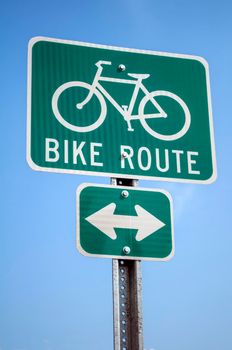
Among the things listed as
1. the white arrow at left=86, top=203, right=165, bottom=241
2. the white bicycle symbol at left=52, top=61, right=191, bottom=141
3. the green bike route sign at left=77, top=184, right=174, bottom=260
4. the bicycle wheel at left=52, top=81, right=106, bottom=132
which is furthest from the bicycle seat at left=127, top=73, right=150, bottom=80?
the white arrow at left=86, top=203, right=165, bottom=241

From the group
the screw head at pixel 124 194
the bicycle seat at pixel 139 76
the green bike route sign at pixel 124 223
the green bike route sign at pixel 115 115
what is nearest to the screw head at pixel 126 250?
the green bike route sign at pixel 124 223

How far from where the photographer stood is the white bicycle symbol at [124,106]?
177 inches

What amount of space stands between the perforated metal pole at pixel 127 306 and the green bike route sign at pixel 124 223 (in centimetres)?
8

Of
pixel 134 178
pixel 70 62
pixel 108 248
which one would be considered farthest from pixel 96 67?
pixel 108 248

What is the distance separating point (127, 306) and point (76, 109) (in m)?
1.20

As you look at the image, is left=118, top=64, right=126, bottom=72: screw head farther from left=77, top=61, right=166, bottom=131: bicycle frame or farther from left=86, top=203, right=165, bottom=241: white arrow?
left=86, top=203, right=165, bottom=241: white arrow

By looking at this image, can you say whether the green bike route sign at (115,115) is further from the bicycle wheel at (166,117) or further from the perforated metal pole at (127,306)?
the perforated metal pole at (127,306)

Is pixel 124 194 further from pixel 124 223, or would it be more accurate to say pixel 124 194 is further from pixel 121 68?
pixel 121 68

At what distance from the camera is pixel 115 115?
180 inches

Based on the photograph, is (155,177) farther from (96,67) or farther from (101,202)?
(96,67)

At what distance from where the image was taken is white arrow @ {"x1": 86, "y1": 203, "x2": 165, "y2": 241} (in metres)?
4.27

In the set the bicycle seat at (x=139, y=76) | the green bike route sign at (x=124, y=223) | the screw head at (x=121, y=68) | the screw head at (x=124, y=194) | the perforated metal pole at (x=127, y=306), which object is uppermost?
the screw head at (x=121, y=68)

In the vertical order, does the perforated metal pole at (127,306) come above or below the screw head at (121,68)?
below

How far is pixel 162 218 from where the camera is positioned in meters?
4.42
